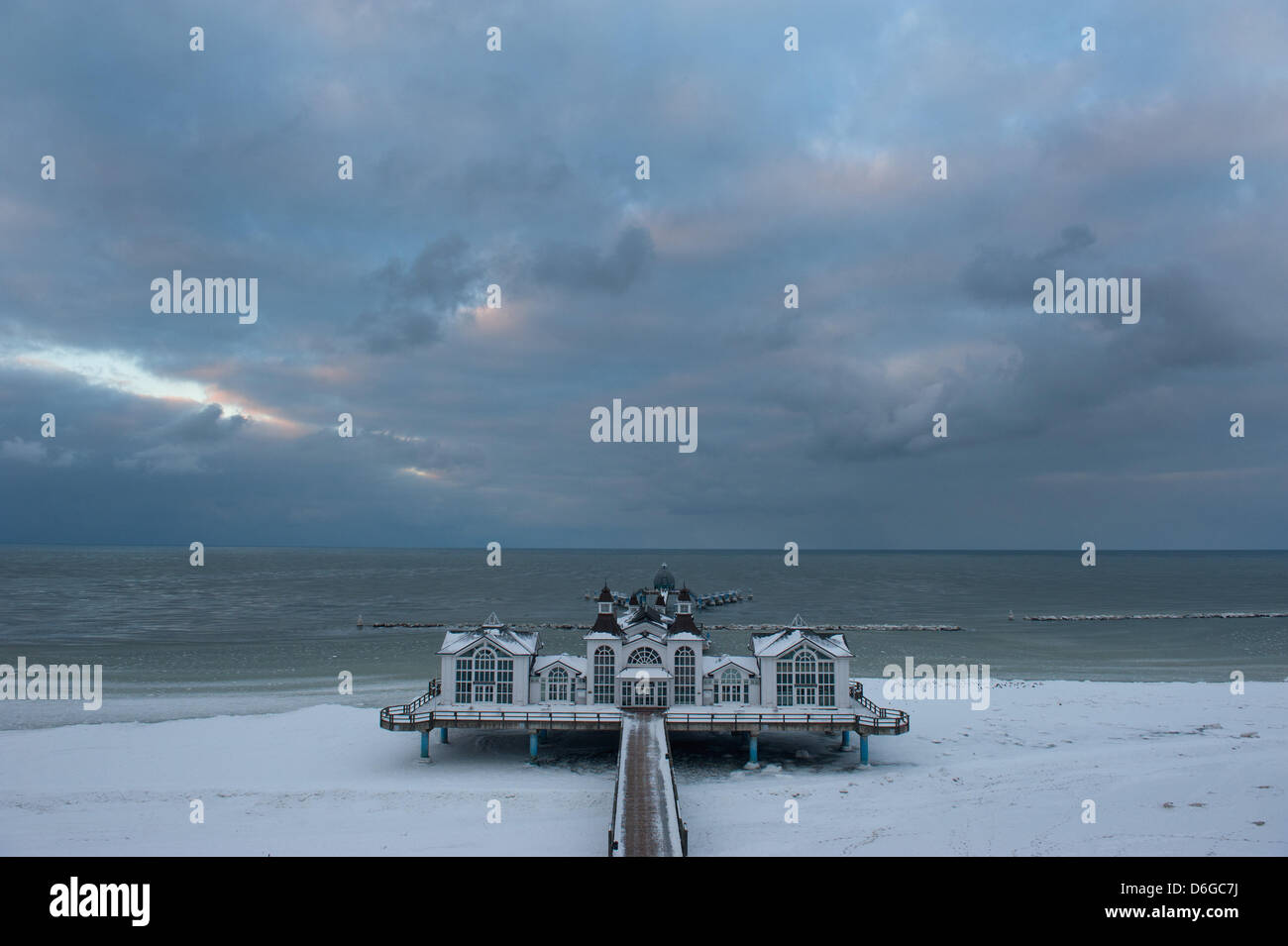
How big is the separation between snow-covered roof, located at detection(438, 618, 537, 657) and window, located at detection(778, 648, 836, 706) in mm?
12570

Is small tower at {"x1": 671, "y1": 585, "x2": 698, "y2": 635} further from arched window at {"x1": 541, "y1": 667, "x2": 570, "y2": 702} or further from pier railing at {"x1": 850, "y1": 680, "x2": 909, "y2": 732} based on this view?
pier railing at {"x1": 850, "y1": 680, "x2": 909, "y2": 732}

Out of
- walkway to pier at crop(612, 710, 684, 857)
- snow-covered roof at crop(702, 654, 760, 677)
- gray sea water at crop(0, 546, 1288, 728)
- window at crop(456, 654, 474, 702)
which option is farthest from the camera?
gray sea water at crop(0, 546, 1288, 728)

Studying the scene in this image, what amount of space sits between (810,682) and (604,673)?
10.1 m

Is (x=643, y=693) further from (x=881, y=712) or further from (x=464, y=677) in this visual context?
(x=881, y=712)

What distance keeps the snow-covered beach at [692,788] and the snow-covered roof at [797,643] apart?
5.03m

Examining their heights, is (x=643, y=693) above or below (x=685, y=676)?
below

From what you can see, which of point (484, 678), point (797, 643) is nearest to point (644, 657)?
point (797, 643)

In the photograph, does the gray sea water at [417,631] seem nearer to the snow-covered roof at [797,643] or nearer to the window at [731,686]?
the window at [731,686]

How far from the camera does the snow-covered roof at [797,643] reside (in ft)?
121

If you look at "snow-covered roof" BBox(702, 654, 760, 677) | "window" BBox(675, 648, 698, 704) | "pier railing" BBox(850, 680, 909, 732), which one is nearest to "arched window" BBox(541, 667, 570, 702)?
"window" BBox(675, 648, 698, 704)

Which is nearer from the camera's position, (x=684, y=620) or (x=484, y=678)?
(x=484, y=678)

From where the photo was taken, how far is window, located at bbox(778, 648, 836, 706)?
3703 cm

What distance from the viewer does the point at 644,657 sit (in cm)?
3800

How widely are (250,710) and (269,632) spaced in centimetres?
3962
